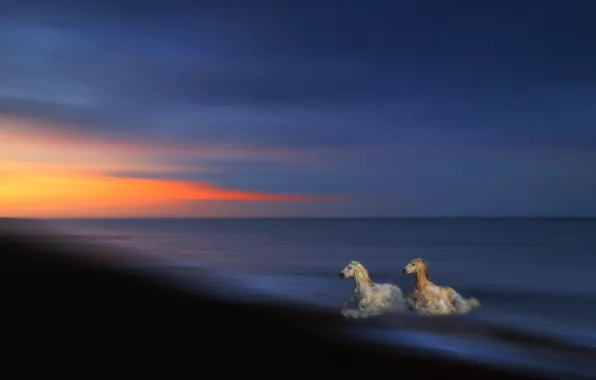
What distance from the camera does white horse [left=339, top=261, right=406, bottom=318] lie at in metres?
13.1

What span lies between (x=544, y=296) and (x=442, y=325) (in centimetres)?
800

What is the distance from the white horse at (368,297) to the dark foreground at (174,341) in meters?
0.50

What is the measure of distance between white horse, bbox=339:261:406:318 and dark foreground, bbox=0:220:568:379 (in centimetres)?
50

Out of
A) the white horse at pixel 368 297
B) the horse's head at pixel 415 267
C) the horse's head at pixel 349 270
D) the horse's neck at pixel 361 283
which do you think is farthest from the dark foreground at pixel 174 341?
the horse's head at pixel 415 267

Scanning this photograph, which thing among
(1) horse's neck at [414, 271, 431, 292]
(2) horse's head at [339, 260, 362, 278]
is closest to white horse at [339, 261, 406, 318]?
(2) horse's head at [339, 260, 362, 278]

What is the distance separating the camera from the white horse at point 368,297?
13094 millimetres

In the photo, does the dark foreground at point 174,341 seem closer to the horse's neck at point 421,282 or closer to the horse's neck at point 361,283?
the horse's neck at point 361,283

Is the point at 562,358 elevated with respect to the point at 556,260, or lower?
lower

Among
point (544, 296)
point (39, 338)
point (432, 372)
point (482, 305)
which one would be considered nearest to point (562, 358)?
point (432, 372)

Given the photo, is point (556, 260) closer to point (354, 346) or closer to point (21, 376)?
point (354, 346)

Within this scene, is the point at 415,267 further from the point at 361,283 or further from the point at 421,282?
the point at 361,283

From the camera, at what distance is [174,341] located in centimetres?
1033

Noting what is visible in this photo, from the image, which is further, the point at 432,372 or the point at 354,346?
the point at 354,346

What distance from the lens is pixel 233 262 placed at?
29.5 m
